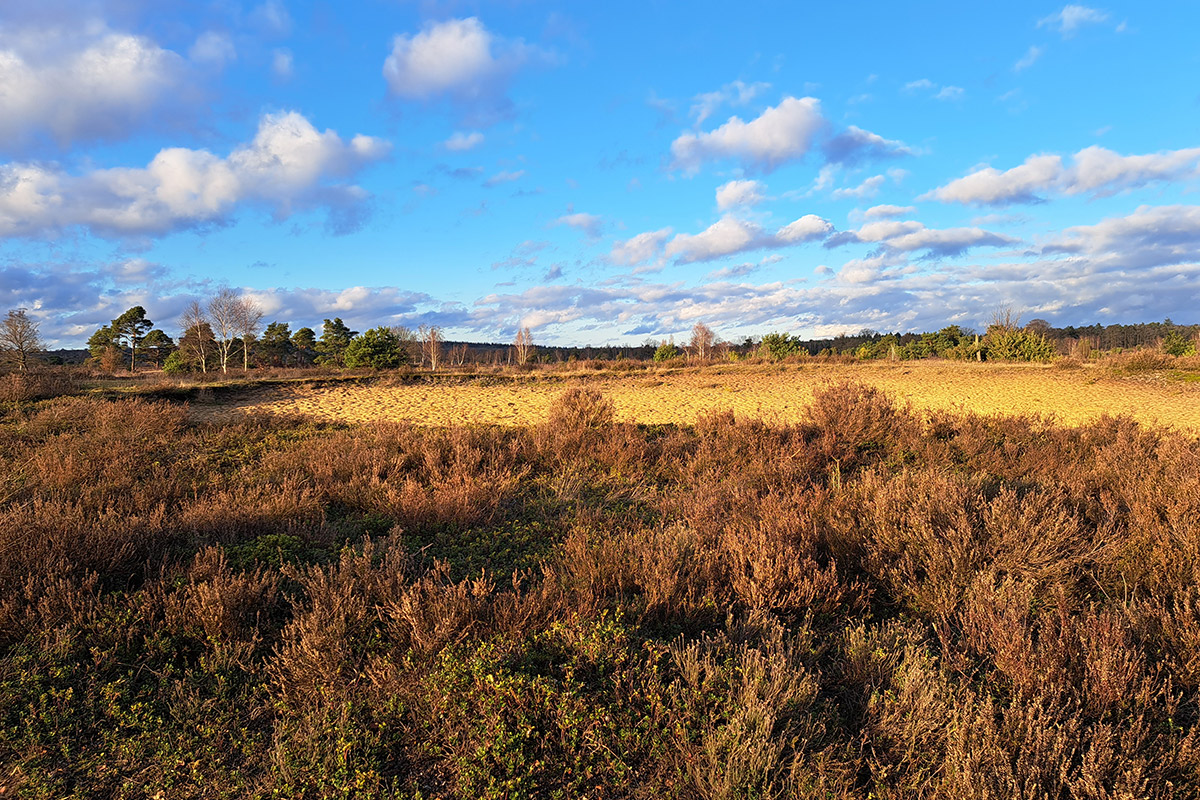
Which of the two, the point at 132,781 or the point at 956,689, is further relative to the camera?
the point at 956,689

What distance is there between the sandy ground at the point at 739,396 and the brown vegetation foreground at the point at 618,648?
8.78 metres

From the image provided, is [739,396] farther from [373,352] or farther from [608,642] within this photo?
[373,352]

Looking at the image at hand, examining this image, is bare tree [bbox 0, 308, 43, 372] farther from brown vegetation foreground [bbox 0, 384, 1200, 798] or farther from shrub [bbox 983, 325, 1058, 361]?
A: shrub [bbox 983, 325, 1058, 361]

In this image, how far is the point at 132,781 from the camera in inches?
89.0

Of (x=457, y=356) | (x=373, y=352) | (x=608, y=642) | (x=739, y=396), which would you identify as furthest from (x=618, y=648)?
(x=457, y=356)

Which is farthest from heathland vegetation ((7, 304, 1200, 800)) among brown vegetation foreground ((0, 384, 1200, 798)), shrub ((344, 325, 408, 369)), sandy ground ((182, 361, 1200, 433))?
shrub ((344, 325, 408, 369))

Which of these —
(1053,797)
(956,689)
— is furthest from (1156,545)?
(1053,797)

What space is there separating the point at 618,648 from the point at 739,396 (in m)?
20.3

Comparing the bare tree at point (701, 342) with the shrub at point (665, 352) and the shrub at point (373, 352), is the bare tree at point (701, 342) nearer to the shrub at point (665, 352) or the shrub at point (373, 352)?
the shrub at point (665, 352)

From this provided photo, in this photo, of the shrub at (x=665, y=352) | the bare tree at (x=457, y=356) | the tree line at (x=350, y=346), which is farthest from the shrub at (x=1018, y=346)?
the bare tree at (x=457, y=356)

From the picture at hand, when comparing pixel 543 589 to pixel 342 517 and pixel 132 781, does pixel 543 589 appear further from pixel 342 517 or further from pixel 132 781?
pixel 342 517

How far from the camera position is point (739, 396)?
22203 millimetres

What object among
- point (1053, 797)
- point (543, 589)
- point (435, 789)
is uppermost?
point (543, 589)

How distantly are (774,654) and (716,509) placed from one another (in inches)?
98.2
